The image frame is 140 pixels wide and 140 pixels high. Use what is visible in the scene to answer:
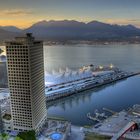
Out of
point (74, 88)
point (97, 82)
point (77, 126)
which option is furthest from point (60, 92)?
point (77, 126)

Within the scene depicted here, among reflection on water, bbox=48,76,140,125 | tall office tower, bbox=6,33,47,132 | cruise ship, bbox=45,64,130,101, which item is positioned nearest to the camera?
tall office tower, bbox=6,33,47,132

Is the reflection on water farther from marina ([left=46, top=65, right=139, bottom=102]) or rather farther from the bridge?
the bridge

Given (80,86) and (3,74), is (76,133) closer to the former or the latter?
(3,74)

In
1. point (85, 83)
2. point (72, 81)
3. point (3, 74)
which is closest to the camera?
point (3, 74)

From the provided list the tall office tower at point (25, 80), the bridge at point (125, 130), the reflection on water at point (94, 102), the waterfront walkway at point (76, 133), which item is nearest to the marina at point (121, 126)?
the bridge at point (125, 130)

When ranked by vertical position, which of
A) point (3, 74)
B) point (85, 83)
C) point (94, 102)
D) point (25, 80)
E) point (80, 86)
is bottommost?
point (94, 102)

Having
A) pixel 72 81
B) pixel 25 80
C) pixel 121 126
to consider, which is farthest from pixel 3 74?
pixel 121 126

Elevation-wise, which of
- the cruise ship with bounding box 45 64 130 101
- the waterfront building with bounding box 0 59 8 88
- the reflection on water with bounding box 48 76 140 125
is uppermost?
the waterfront building with bounding box 0 59 8 88

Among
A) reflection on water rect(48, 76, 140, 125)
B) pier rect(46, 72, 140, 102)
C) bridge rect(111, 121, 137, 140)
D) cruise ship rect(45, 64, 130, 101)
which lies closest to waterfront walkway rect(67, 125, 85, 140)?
reflection on water rect(48, 76, 140, 125)

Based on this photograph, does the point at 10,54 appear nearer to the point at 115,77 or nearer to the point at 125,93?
the point at 125,93
